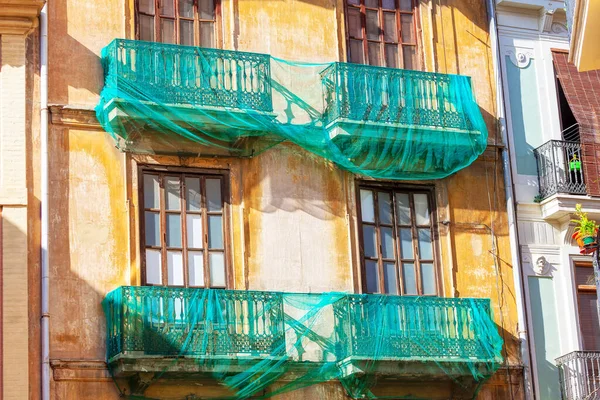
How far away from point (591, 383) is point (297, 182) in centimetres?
557

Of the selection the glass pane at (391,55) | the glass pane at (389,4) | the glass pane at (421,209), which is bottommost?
the glass pane at (421,209)

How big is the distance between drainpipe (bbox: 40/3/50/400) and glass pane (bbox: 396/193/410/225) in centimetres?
576

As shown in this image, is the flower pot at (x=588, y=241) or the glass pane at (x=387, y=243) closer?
the flower pot at (x=588, y=241)

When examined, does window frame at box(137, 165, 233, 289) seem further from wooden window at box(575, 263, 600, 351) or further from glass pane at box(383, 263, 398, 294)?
wooden window at box(575, 263, 600, 351)

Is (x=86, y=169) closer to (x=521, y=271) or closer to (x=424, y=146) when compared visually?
(x=424, y=146)

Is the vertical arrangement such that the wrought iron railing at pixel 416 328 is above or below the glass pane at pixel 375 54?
below

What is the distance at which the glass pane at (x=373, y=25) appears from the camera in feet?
78.3

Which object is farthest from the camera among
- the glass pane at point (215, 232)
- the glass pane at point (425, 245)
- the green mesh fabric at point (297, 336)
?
the glass pane at point (425, 245)

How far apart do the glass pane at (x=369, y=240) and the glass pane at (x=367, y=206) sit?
14 centimetres

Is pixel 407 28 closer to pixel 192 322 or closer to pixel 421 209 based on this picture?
pixel 421 209

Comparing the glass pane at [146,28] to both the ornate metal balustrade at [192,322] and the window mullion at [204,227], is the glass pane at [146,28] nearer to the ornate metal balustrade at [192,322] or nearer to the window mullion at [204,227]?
the window mullion at [204,227]

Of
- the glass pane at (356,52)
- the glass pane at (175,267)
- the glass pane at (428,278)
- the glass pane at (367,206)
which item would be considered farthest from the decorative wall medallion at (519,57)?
the glass pane at (175,267)

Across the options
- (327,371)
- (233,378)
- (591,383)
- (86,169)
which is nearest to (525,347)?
(591,383)

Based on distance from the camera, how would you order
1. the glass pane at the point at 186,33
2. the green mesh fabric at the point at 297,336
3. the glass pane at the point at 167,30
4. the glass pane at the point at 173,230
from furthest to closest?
the glass pane at the point at 186,33
the glass pane at the point at 167,30
the glass pane at the point at 173,230
the green mesh fabric at the point at 297,336
